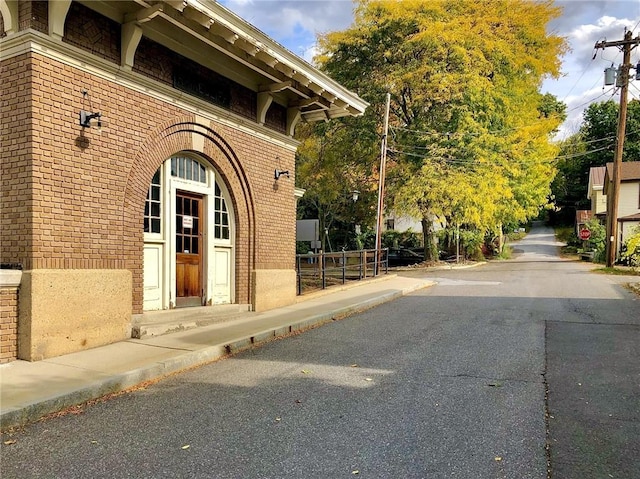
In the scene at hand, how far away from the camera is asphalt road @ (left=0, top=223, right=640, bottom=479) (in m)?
3.54

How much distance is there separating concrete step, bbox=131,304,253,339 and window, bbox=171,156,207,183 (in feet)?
7.95

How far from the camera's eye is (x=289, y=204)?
38.5ft

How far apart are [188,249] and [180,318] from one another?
1.35 meters

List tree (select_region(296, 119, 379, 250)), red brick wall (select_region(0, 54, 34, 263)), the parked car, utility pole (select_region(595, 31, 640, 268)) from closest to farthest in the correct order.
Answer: red brick wall (select_region(0, 54, 34, 263)) < utility pole (select_region(595, 31, 640, 268)) < tree (select_region(296, 119, 379, 250)) < the parked car

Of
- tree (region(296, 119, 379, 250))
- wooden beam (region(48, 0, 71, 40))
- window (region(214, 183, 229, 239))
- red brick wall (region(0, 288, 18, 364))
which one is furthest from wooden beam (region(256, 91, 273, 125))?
tree (region(296, 119, 379, 250))

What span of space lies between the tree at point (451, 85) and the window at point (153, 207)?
16.6m

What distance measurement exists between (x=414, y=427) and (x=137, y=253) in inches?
207

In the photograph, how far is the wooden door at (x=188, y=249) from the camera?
892 centimetres

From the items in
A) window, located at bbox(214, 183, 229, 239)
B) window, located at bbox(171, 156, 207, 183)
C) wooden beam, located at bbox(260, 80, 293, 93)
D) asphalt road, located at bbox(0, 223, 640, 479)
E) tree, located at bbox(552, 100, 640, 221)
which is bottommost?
asphalt road, located at bbox(0, 223, 640, 479)

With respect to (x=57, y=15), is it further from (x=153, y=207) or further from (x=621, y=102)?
(x=621, y=102)

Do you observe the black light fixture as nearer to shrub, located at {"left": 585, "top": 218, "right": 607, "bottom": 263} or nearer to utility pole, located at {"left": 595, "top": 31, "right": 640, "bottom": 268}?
utility pole, located at {"left": 595, "top": 31, "right": 640, "bottom": 268}

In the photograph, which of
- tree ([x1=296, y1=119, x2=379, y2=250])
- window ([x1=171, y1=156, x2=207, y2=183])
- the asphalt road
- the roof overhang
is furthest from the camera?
tree ([x1=296, y1=119, x2=379, y2=250])

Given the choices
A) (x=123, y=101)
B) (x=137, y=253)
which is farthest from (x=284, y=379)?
(x=123, y=101)

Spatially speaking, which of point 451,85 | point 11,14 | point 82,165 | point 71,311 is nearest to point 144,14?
point 11,14
